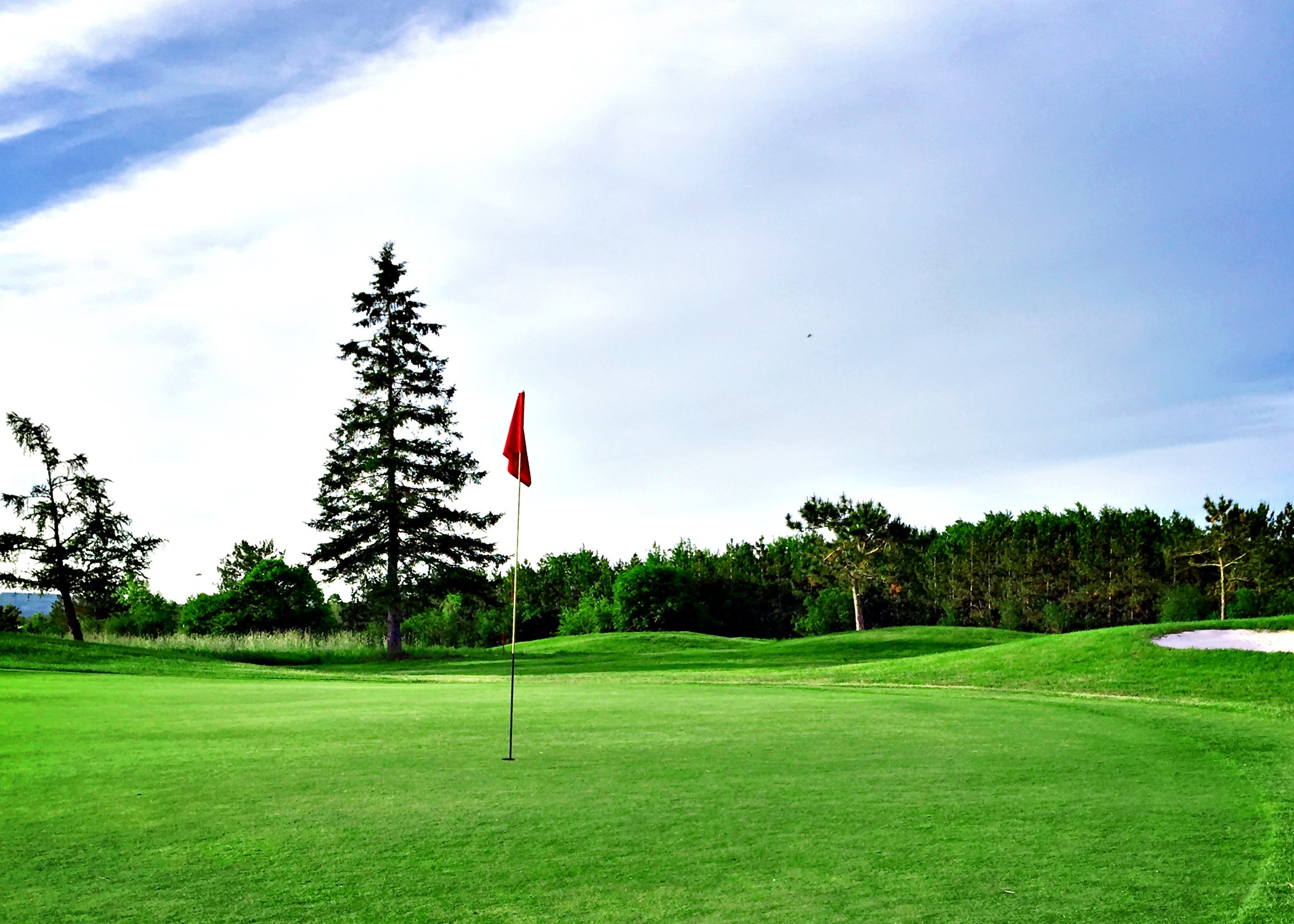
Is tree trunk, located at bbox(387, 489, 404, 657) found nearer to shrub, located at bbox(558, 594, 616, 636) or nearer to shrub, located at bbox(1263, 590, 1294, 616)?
shrub, located at bbox(558, 594, 616, 636)

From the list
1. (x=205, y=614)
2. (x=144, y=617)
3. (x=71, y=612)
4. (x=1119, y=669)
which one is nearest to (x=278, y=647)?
(x=205, y=614)

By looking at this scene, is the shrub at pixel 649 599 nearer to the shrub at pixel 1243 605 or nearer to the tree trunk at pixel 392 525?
the tree trunk at pixel 392 525

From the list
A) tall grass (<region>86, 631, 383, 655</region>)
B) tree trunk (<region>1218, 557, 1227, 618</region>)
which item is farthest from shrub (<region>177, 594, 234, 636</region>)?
tree trunk (<region>1218, 557, 1227, 618</region>)

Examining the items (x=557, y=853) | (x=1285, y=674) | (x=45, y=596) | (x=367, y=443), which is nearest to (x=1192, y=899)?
(x=557, y=853)

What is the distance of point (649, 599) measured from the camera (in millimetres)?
50188

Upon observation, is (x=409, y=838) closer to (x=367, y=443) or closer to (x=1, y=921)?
(x=1, y=921)

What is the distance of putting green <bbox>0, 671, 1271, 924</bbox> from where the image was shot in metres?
4.07

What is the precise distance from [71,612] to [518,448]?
114 ft

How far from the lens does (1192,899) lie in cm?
421

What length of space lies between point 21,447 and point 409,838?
128ft

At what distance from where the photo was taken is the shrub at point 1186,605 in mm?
43188

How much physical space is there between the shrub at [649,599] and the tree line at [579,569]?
A: 7cm

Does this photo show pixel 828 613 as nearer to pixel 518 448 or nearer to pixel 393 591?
pixel 393 591

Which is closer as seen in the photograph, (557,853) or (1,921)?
(1,921)
